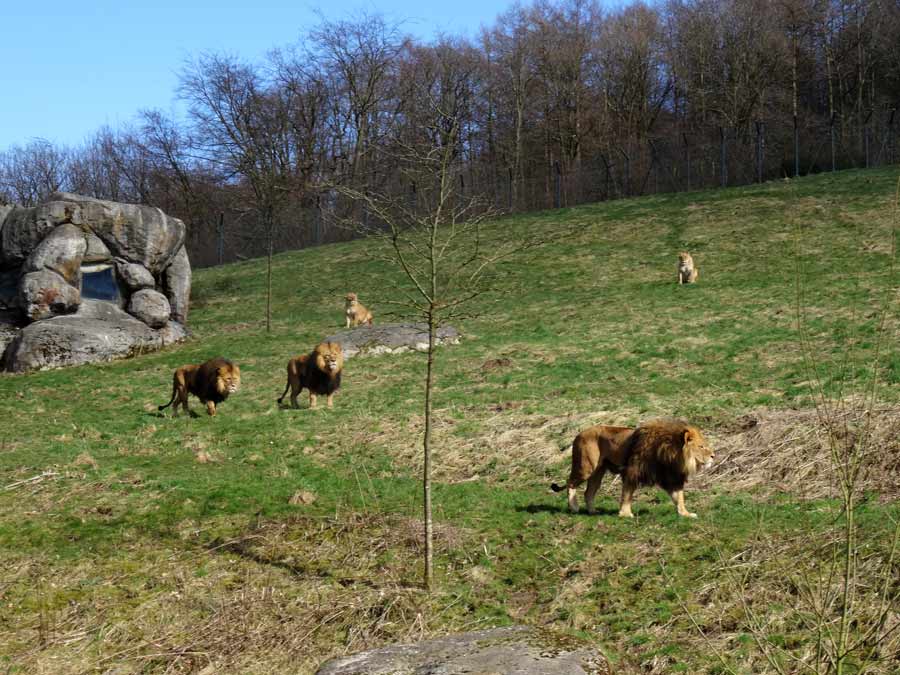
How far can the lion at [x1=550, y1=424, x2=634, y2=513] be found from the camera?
409 inches

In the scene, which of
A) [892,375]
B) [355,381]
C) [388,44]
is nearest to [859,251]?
[892,375]

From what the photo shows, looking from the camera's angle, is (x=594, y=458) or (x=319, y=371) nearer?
(x=594, y=458)

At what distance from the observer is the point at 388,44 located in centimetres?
5609

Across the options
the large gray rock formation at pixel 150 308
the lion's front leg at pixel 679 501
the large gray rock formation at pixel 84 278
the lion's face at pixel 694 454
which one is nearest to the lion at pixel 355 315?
the large gray rock formation at pixel 84 278

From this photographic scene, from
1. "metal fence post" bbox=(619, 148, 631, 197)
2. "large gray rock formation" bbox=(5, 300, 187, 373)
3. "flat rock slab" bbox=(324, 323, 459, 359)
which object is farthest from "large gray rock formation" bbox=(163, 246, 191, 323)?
"metal fence post" bbox=(619, 148, 631, 197)

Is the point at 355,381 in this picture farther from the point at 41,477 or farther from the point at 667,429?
the point at 667,429

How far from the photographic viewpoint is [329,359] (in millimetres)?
17578

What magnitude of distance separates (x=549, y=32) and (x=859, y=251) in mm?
37146

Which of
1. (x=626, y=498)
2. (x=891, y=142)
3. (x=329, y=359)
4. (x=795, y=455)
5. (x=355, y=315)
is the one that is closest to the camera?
(x=626, y=498)

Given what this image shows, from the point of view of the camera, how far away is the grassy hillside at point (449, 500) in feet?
26.5

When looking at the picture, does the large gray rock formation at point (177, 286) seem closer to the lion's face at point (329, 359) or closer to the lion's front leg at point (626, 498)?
the lion's face at point (329, 359)

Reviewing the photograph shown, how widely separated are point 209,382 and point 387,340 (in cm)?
695

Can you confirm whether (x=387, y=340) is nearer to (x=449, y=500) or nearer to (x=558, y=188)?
(x=449, y=500)

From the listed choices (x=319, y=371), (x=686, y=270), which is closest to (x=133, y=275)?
(x=319, y=371)
